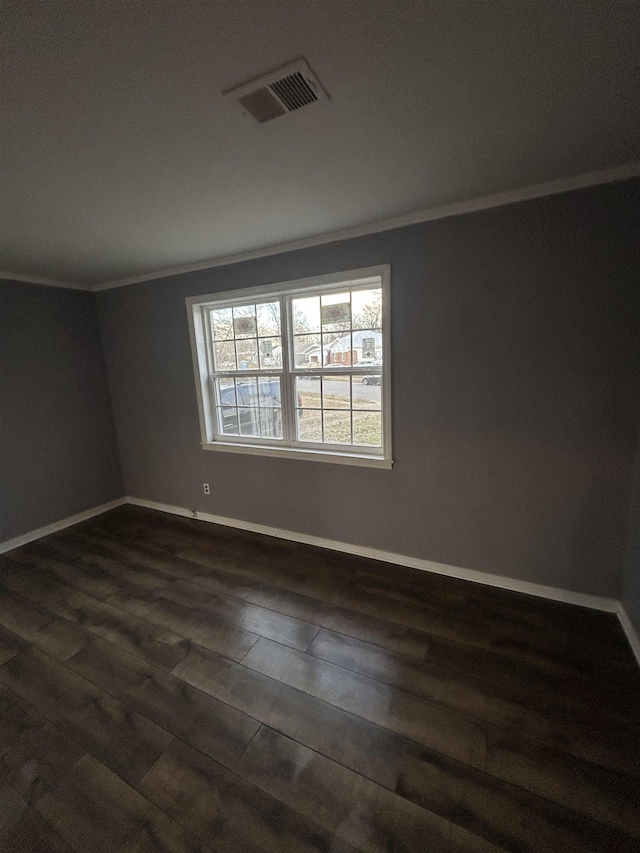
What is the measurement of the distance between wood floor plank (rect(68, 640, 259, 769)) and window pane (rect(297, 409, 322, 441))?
1.77m

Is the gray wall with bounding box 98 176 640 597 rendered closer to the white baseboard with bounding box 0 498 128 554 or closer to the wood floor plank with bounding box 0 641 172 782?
the wood floor plank with bounding box 0 641 172 782

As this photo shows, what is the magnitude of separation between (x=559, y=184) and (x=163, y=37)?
74.1 inches

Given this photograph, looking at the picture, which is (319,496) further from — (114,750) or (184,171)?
(184,171)

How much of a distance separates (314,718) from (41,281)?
162 inches

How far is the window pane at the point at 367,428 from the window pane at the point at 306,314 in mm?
783

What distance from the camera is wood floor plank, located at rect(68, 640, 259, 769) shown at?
52.4 inches

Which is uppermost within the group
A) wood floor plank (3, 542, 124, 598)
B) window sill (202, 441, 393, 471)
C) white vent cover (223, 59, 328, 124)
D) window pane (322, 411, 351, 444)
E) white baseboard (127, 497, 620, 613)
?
white vent cover (223, 59, 328, 124)

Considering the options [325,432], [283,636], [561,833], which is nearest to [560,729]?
[561,833]

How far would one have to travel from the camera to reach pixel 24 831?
42.5 inches

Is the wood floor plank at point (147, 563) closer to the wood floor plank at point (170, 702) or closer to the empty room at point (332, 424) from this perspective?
the empty room at point (332, 424)

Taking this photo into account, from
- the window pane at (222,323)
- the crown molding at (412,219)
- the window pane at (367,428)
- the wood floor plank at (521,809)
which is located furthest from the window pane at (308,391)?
the wood floor plank at (521,809)

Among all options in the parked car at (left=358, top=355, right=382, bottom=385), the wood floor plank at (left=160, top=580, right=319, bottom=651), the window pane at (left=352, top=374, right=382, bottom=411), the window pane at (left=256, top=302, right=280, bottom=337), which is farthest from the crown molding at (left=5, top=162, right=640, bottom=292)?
the wood floor plank at (left=160, top=580, right=319, bottom=651)

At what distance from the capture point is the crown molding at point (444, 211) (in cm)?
160

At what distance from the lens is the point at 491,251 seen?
73.9 inches
